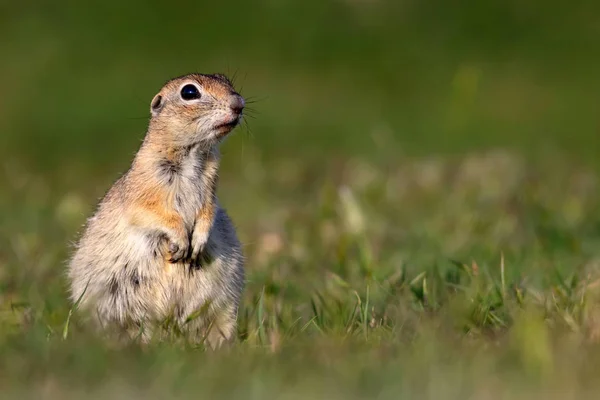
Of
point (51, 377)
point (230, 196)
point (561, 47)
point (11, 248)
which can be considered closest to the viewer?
point (51, 377)

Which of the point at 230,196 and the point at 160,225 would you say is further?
the point at 230,196

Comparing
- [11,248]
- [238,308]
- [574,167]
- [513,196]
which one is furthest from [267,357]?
[574,167]

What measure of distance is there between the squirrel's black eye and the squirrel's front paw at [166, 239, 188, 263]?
810mm

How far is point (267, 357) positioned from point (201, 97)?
1895 millimetres

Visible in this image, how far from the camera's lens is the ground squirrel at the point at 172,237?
521 cm

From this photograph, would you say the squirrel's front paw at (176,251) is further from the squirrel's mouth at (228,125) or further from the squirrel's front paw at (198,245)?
the squirrel's mouth at (228,125)

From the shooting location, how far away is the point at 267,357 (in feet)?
13.6

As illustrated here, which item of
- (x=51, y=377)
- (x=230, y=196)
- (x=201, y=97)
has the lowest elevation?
(x=230, y=196)

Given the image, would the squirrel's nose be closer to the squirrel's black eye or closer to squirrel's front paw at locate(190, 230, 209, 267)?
the squirrel's black eye

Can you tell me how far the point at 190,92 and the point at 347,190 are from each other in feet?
6.37

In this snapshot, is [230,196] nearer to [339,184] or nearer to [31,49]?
[339,184]

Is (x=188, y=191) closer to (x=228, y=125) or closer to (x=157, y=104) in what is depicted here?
(x=228, y=125)

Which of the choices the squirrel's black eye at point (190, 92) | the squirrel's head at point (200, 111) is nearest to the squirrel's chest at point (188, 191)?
the squirrel's head at point (200, 111)

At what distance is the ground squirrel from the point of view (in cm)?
521
